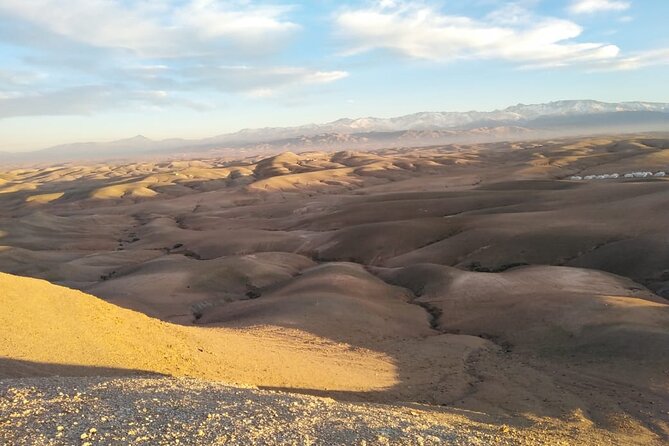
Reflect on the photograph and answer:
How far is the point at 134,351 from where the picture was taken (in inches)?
685

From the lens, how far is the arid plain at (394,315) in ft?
48.1

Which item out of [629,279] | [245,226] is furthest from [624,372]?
[245,226]

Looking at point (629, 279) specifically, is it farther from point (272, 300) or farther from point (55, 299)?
point (55, 299)

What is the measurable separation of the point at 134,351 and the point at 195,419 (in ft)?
26.8

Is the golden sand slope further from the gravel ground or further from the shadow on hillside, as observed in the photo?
the gravel ground

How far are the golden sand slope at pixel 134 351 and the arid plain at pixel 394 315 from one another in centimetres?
8

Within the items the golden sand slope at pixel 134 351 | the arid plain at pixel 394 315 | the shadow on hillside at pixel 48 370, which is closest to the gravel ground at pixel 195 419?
the arid plain at pixel 394 315

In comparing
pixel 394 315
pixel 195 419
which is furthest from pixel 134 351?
pixel 394 315

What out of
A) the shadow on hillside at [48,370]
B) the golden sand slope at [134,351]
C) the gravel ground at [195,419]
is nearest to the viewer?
the gravel ground at [195,419]

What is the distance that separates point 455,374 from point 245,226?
50044 millimetres

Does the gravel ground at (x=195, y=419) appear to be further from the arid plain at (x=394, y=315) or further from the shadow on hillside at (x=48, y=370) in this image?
the shadow on hillside at (x=48, y=370)

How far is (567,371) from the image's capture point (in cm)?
2017

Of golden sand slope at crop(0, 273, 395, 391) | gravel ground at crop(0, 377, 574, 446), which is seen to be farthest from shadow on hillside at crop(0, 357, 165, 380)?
gravel ground at crop(0, 377, 574, 446)

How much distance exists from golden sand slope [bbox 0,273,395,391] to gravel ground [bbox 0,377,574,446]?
11.0ft
